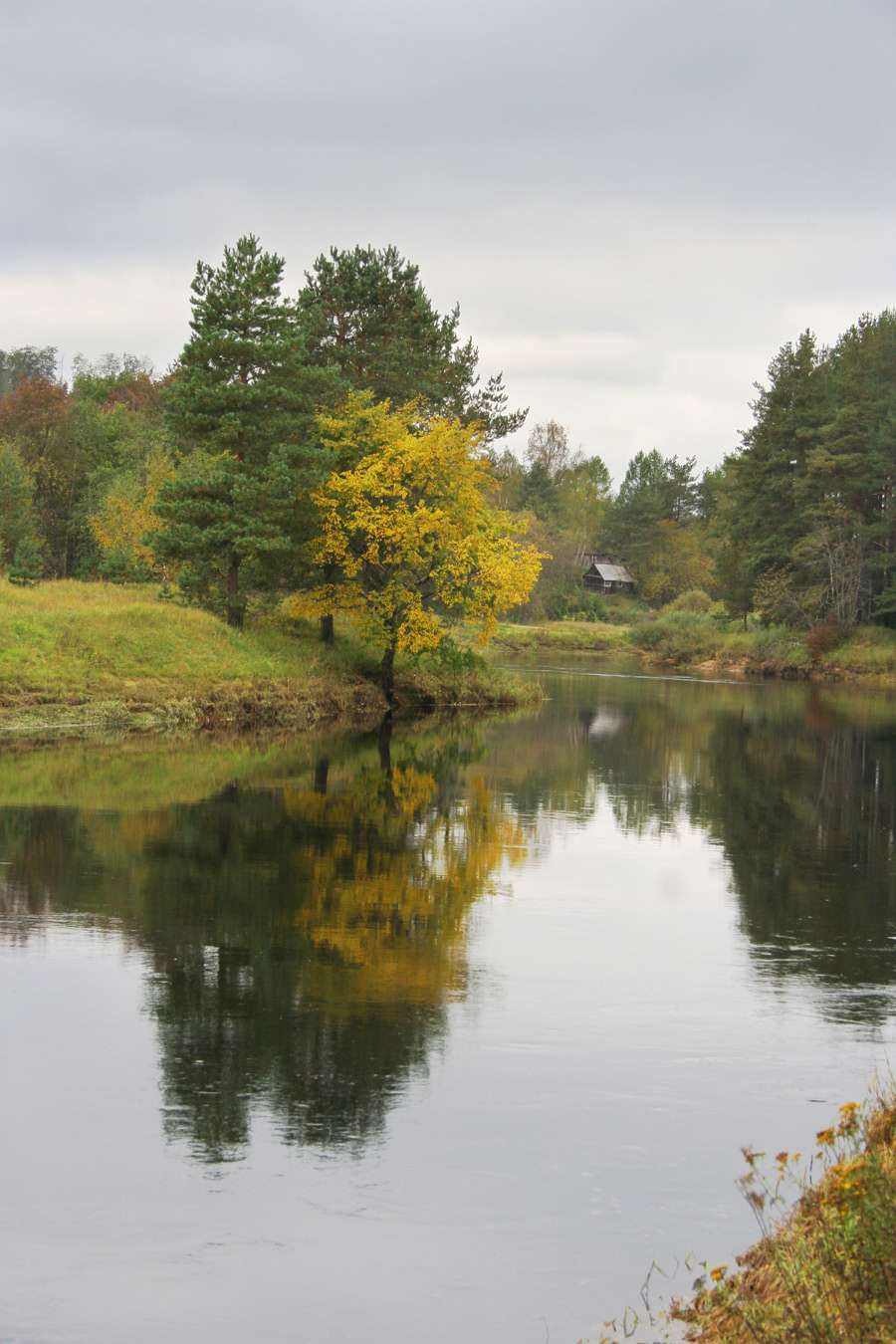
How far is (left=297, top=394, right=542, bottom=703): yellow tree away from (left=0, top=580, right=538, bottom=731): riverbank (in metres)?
1.92

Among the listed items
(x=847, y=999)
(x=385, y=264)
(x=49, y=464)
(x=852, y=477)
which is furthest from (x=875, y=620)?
(x=847, y=999)

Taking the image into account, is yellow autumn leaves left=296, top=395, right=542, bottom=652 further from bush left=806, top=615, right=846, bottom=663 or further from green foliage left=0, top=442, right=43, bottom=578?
bush left=806, top=615, right=846, bottom=663

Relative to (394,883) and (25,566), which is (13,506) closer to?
(25,566)

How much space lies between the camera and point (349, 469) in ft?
119

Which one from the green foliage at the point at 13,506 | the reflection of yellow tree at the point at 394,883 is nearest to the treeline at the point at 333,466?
the reflection of yellow tree at the point at 394,883

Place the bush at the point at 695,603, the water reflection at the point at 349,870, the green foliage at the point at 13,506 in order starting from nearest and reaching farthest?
the water reflection at the point at 349,870
the green foliage at the point at 13,506
the bush at the point at 695,603

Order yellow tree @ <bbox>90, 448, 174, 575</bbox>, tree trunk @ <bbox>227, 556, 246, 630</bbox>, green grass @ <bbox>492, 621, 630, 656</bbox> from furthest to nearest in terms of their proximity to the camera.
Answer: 1. green grass @ <bbox>492, 621, 630, 656</bbox>
2. yellow tree @ <bbox>90, 448, 174, 575</bbox>
3. tree trunk @ <bbox>227, 556, 246, 630</bbox>

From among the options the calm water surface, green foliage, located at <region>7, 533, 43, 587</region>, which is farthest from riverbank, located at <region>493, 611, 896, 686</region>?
the calm water surface

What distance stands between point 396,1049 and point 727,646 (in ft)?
220

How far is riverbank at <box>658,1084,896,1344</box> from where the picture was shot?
14.4 ft

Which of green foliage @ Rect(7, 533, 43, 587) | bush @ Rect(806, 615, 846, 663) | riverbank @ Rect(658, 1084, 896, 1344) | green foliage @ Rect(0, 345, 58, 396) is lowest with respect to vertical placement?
riverbank @ Rect(658, 1084, 896, 1344)

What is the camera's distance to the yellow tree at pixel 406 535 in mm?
34375

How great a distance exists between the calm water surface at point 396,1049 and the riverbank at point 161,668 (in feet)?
31.5

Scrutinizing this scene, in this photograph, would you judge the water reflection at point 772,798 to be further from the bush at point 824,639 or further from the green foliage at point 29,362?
the green foliage at point 29,362
